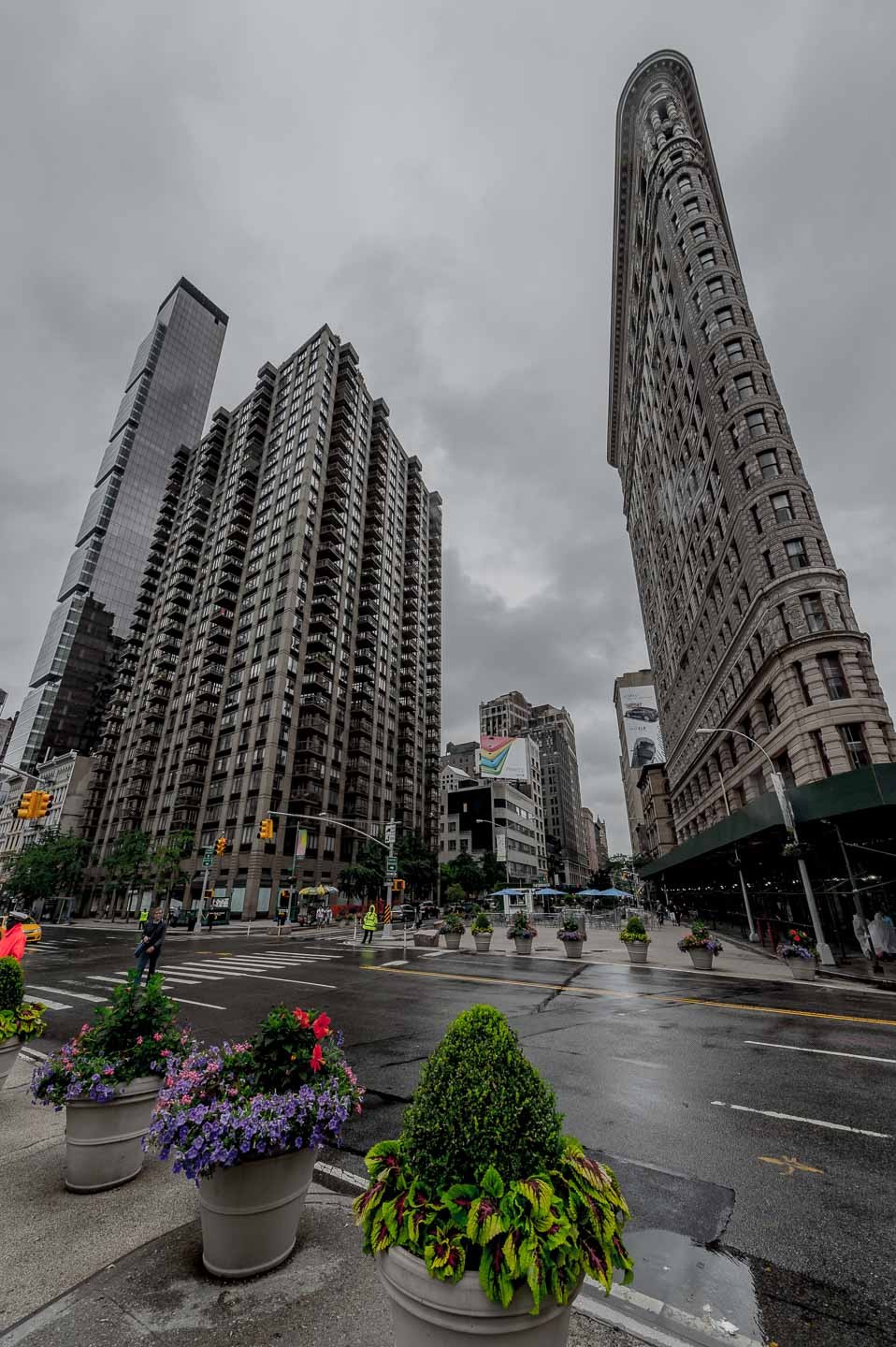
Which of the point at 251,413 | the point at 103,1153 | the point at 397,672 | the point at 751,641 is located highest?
the point at 251,413

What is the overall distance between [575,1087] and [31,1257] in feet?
20.1

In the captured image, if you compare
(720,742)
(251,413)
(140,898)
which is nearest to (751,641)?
(720,742)

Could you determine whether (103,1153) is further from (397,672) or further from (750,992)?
(397,672)

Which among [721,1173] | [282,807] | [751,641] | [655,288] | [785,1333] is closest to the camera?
[785,1333]

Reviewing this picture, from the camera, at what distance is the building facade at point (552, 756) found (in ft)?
557

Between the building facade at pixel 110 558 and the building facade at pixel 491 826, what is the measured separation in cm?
8006

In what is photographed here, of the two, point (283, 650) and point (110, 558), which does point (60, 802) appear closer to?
point (110, 558)

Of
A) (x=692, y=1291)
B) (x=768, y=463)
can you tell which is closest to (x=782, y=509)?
(x=768, y=463)

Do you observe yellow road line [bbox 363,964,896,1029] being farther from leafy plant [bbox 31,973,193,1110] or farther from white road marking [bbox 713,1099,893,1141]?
leafy plant [bbox 31,973,193,1110]

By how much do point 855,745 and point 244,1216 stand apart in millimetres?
32135

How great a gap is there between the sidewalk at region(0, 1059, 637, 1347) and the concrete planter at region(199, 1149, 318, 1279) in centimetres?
9

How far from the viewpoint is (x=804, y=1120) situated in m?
6.43

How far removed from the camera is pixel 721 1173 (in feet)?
17.0

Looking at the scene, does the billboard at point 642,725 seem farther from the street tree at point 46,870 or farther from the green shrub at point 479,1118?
the green shrub at point 479,1118
